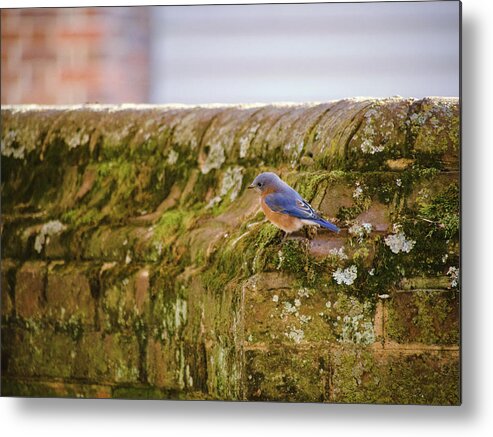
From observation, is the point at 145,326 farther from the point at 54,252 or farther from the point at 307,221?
the point at 307,221

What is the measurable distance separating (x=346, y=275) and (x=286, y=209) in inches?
11.0

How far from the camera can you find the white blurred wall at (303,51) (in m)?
2.99

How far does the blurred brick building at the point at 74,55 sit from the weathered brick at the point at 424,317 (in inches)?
42.3

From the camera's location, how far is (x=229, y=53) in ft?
10.1

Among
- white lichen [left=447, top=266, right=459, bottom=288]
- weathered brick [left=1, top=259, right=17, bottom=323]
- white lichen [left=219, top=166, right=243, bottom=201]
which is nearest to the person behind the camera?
white lichen [left=447, top=266, right=459, bottom=288]

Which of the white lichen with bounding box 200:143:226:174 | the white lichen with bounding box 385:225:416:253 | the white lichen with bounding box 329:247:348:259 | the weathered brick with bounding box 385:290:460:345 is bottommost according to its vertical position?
the weathered brick with bounding box 385:290:460:345

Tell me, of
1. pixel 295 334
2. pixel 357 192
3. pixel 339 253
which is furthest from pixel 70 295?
pixel 357 192

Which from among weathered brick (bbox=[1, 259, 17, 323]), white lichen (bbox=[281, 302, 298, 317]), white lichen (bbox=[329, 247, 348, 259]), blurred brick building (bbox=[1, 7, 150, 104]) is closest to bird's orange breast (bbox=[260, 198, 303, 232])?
white lichen (bbox=[329, 247, 348, 259])

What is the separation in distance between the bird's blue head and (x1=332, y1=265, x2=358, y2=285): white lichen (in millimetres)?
335

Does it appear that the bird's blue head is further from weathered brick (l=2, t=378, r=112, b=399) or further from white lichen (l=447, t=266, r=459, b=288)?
weathered brick (l=2, t=378, r=112, b=399)

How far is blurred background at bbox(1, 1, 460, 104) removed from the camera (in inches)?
118

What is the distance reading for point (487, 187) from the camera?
9.76 ft

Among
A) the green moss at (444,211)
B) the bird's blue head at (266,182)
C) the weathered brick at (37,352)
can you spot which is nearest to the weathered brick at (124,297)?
the weathered brick at (37,352)

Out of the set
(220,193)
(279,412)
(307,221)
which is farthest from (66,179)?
(279,412)
